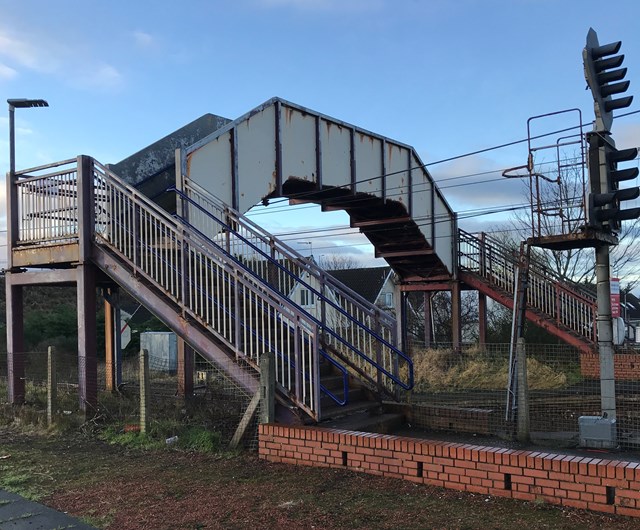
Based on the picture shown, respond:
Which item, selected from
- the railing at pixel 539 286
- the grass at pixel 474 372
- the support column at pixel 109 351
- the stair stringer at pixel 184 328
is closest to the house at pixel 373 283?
the railing at pixel 539 286

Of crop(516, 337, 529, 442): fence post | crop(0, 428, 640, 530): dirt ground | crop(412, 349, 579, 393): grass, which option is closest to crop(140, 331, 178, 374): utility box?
crop(412, 349, 579, 393): grass

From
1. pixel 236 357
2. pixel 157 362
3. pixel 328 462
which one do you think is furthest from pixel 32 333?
pixel 328 462

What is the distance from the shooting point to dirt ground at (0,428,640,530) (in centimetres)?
493

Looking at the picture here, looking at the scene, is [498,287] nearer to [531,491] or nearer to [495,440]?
[495,440]

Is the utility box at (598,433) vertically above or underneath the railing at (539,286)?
underneath

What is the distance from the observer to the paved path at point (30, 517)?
516cm

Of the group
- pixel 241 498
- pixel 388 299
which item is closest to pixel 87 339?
pixel 241 498

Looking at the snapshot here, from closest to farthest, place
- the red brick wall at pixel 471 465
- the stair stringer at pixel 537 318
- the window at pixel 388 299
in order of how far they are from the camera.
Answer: the red brick wall at pixel 471 465, the stair stringer at pixel 537 318, the window at pixel 388 299

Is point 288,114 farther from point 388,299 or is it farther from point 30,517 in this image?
point 388,299

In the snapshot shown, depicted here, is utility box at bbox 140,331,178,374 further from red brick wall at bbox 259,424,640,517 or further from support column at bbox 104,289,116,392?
red brick wall at bbox 259,424,640,517

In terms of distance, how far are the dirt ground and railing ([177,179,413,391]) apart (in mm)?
3121

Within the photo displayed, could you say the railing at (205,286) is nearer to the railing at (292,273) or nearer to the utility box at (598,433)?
the railing at (292,273)

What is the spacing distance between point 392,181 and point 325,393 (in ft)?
30.6

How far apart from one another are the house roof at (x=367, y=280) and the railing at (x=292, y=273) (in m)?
37.1
